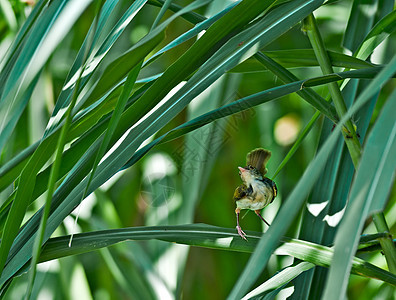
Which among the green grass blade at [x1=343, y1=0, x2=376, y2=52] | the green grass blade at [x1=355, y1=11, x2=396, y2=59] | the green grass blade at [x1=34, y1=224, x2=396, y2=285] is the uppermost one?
the green grass blade at [x1=343, y1=0, x2=376, y2=52]

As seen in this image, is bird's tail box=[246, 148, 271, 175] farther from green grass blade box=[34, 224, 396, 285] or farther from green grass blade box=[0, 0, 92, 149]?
green grass blade box=[0, 0, 92, 149]

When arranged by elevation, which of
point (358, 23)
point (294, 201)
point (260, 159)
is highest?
point (358, 23)

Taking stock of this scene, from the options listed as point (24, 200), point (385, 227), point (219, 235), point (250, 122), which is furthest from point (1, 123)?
point (250, 122)

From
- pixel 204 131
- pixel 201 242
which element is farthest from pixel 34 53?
pixel 204 131

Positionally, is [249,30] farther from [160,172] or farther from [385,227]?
[160,172]

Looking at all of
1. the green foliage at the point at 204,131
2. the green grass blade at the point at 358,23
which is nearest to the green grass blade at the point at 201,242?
the green foliage at the point at 204,131

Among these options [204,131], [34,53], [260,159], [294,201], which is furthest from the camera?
[204,131]

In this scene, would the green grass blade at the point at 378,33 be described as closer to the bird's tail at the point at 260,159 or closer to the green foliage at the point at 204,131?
the green foliage at the point at 204,131

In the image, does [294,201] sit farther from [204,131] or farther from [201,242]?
[204,131]

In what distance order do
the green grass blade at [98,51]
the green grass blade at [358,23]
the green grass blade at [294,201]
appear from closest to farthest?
the green grass blade at [294,201] < the green grass blade at [98,51] < the green grass blade at [358,23]

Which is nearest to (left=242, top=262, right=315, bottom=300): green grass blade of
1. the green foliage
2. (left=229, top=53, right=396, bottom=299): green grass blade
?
the green foliage

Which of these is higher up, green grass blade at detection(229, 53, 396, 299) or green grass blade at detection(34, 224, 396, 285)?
green grass blade at detection(34, 224, 396, 285)
